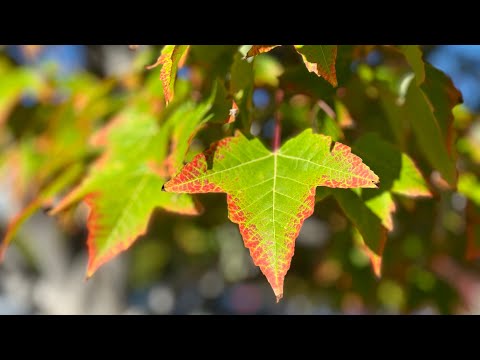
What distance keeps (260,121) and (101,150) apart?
38 centimetres

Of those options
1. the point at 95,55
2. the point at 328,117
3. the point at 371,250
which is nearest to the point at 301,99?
the point at 328,117

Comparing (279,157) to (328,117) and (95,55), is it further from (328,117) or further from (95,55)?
(95,55)

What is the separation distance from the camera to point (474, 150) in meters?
1.30

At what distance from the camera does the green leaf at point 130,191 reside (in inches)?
31.0

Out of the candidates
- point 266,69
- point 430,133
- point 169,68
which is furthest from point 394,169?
point 266,69

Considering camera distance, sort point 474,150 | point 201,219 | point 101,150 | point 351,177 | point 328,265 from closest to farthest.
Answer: point 351,177, point 101,150, point 474,150, point 201,219, point 328,265

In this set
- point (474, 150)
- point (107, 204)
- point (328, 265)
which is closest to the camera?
point (107, 204)

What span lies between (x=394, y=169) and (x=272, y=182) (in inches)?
8.5

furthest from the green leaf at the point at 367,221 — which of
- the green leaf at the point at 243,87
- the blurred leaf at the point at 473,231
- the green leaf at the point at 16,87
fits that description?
the green leaf at the point at 16,87

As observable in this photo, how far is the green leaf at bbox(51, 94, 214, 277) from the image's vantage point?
2.58 feet

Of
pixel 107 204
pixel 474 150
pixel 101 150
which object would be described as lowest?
pixel 474 150

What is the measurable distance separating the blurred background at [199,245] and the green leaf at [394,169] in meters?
0.18

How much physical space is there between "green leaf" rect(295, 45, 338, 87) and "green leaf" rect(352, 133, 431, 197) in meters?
0.17

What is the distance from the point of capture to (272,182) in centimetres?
65
